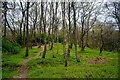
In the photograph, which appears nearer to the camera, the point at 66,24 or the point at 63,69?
the point at 63,69

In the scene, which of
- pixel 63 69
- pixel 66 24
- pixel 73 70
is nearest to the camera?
pixel 73 70

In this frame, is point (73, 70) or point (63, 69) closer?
point (73, 70)

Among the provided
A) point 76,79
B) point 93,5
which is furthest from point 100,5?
point 76,79

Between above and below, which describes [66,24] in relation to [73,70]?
above

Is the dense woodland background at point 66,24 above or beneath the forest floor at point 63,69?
above

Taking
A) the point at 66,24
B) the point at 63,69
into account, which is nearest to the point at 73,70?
the point at 63,69

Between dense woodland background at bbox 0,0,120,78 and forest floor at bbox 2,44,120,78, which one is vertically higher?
dense woodland background at bbox 0,0,120,78

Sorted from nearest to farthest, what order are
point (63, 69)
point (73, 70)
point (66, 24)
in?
point (73, 70)
point (63, 69)
point (66, 24)

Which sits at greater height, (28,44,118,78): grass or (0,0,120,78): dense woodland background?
(0,0,120,78): dense woodland background

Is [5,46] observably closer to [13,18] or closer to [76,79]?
[13,18]

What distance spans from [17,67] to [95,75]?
272 inches

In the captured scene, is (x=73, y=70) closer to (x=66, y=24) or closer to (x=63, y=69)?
(x=63, y=69)

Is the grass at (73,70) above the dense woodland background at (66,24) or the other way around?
the other way around

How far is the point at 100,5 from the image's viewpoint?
536 inches
